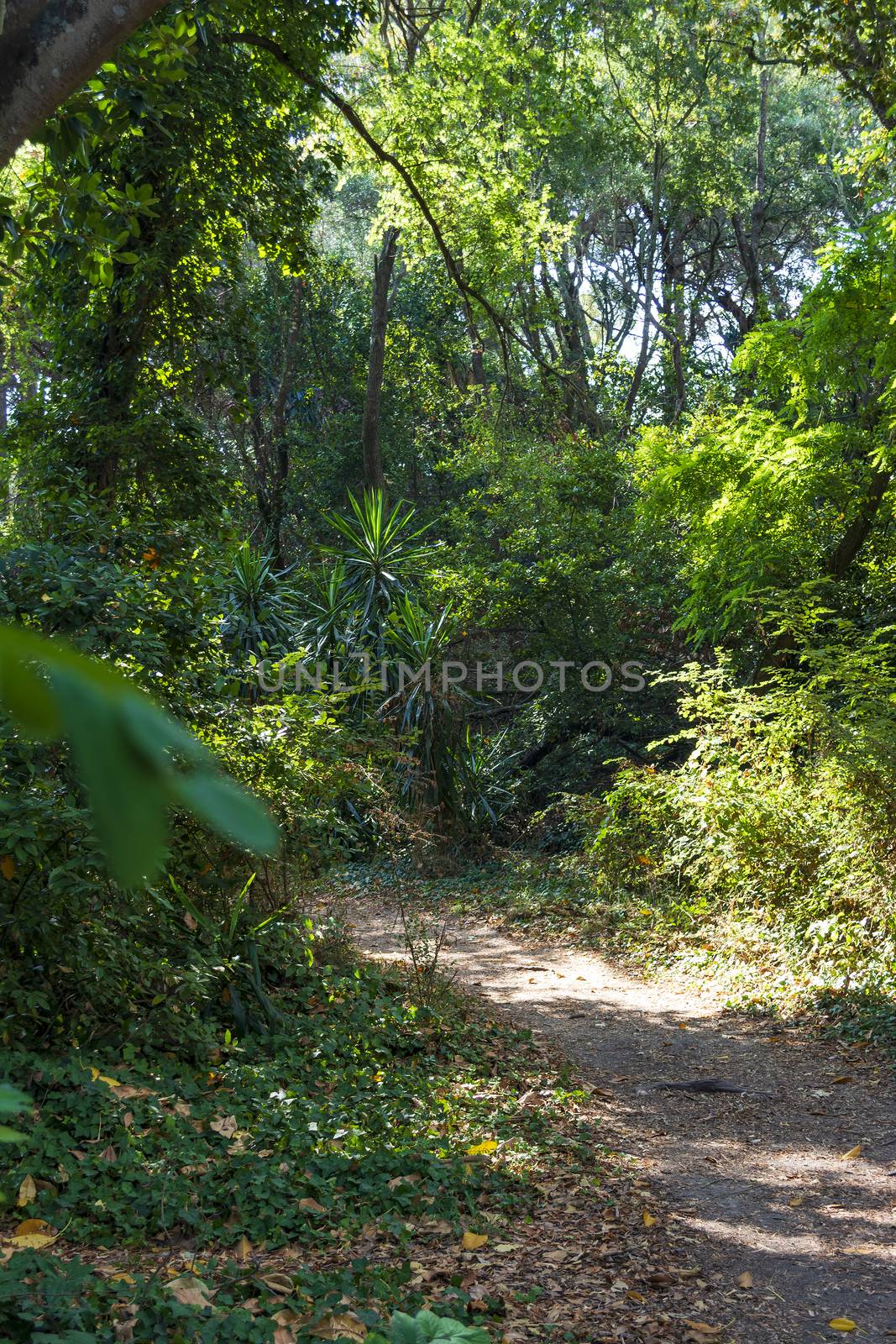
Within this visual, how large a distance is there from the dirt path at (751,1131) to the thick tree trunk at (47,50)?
3.67 metres

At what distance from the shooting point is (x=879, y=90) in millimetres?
8938

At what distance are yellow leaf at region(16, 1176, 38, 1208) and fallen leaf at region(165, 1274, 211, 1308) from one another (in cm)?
64

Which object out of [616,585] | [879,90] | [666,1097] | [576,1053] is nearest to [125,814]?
[666,1097]

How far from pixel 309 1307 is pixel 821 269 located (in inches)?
345

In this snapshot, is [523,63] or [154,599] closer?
[154,599]

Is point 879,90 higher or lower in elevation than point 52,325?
higher

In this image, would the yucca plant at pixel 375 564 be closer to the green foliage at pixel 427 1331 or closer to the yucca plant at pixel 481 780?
the yucca plant at pixel 481 780

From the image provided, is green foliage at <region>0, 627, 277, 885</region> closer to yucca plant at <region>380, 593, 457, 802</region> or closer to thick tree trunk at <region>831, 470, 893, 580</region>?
thick tree trunk at <region>831, 470, 893, 580</region>

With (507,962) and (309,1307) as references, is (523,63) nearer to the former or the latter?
(507,962)

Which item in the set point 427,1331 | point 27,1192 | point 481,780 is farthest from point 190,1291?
point 481,780

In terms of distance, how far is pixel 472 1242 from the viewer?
11.5ft

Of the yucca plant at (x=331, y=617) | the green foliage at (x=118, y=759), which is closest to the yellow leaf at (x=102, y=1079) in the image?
the green foliage at (x=118, y=759)

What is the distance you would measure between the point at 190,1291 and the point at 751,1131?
119 inches

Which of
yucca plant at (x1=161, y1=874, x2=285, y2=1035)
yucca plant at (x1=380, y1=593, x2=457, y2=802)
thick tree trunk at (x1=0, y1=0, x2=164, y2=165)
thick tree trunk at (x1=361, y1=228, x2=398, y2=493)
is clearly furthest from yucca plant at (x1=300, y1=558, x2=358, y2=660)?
thick tree trunk at (x1=0, y1=0, x2=164, y2=165)
